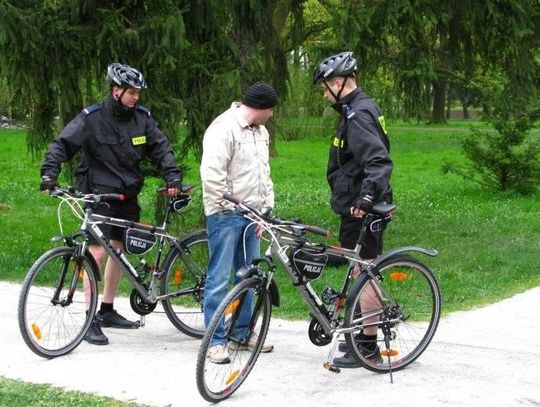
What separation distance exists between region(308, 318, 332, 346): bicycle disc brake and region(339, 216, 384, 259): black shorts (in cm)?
50

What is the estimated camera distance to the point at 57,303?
611 cm

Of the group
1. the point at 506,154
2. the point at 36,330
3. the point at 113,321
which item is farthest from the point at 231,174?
the point at 506,154

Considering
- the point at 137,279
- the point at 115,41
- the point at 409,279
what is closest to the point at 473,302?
the point at 409,279

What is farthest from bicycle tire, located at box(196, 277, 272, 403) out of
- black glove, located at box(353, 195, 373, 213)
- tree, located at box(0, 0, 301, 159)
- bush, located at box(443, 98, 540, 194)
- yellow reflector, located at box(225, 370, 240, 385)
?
bush, located at box(443, 98, 540, 194)

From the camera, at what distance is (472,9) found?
10.2 m

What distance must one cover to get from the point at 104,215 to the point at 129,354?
102 centimetres

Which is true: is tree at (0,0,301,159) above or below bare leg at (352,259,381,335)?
above

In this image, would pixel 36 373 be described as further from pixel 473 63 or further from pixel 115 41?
pixel 473 63

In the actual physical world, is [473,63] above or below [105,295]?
above

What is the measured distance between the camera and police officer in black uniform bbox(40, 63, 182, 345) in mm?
6430

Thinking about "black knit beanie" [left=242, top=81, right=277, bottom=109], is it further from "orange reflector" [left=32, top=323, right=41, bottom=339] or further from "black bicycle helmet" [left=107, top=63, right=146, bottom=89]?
"orange reflector" [left=32, top=323, right=41, bottom=339]

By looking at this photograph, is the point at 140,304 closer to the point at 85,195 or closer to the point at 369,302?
the point at 85,195

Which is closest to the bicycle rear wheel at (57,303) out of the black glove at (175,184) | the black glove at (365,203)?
the black glove at (175,184)

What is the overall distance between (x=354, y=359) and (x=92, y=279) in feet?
5.93
